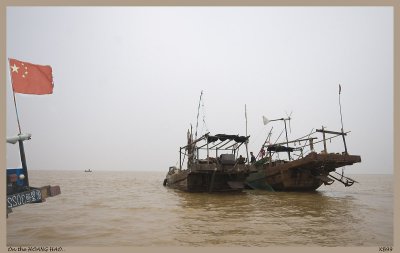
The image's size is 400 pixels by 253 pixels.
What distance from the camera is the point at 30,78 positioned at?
22.8ft

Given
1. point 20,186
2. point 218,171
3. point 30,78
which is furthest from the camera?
point 218,171

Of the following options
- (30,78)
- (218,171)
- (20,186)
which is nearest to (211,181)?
(218,171)

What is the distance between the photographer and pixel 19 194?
20.3 feet

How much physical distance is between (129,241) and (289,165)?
14722 mm

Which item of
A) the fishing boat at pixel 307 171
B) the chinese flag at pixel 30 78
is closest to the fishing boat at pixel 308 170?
the fishing boat at pixel 307 171

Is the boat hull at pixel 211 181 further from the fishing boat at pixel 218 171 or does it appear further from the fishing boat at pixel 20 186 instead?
the fishing boat at pixel 20 186

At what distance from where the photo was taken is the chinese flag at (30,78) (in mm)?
6656

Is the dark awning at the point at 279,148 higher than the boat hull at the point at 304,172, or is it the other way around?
the dark awning at the point at 279,148

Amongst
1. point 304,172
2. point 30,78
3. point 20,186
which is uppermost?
point 30,78

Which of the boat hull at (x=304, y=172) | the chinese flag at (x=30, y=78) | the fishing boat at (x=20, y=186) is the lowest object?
the boat hull at (x=304, y=172)

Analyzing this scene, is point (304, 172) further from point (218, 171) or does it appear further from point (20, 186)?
point (20, 186)

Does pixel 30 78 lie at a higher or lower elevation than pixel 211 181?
higher

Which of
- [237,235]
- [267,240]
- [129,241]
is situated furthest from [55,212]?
[267,240]

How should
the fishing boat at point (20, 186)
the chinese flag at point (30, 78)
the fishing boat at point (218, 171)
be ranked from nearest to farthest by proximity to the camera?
the fishing boat at point (20, 186)
the chinese flag at point (30, 78)
the fishing boat at point (218, 171)
